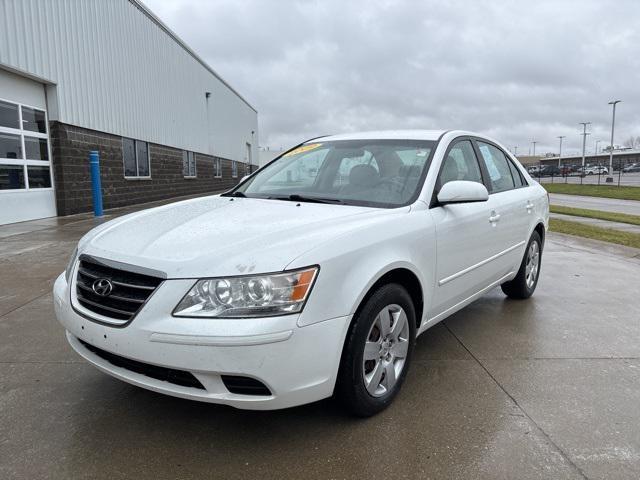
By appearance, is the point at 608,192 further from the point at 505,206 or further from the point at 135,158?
the point at 505,206

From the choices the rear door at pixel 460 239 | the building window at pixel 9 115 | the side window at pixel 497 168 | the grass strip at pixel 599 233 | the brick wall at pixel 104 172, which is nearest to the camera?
the rear door at pixel 460 239

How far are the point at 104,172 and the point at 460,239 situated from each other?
42.3ft

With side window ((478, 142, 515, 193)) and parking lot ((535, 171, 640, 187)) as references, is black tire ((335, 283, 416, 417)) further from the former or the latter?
parking lot ((535, 171, 640, 187))

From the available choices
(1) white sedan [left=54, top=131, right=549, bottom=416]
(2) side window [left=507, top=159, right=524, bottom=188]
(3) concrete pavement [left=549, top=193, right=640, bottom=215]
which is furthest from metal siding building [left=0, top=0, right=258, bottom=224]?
(3) concrete pavement [left=549, top=193, right=640, bottom=215]

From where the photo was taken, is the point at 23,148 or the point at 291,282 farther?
the point at 23,148

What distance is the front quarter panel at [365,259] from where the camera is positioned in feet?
7.42

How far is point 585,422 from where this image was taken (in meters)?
2.68

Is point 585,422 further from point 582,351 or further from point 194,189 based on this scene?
point 194,189

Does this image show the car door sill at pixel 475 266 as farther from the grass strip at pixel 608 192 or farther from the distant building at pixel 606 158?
the distant building at pixel 606 158

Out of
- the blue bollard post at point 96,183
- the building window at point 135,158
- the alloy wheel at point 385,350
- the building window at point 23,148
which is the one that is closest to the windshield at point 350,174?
the alloy wheel at point 385,350

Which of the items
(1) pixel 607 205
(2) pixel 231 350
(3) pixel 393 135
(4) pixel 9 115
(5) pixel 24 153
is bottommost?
(1) pixel 607 205

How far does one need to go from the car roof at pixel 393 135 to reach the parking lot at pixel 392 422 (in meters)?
1.59

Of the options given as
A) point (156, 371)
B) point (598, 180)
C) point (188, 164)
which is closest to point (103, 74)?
point (188, 164)

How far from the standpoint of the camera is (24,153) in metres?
10.7
